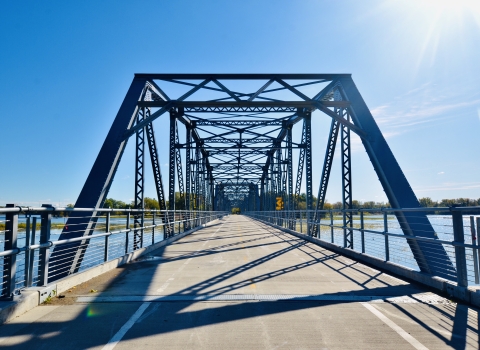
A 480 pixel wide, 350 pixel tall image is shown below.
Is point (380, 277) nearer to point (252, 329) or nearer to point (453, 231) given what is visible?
point (453, 231)

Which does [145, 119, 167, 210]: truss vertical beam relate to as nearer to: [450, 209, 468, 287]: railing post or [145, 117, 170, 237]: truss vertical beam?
[145, 117, 170, 237]: truss vertical beam

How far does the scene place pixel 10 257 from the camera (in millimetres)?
5105

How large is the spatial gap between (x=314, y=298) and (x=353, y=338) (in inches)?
72.4

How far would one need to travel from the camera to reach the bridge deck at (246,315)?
161 inches

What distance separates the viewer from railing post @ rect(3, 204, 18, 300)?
507cm

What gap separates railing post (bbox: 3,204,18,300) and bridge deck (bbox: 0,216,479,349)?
426mm

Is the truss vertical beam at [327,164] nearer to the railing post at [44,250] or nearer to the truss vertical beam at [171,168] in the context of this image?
the truss vertical beam at [171,168]

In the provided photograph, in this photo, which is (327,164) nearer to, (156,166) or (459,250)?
(156,166)

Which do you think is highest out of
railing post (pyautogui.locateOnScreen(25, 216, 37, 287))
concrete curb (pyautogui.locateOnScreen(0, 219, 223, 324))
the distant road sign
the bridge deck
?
the distant road sign

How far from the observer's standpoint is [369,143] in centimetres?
1254

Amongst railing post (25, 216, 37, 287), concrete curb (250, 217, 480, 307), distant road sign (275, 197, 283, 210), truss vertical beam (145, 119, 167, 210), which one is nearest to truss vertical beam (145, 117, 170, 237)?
truss vertical beam (145, 119, 167, 210)

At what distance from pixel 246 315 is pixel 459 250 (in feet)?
11.1

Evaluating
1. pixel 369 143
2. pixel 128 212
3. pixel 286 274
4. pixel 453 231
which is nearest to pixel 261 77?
pixel 369 143

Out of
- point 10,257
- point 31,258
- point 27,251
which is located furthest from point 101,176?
point 10,257
